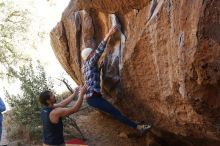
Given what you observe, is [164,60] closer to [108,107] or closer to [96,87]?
[96,87]

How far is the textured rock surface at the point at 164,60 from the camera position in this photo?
5457 millimetres

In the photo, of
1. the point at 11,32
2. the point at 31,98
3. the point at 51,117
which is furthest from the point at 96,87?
the point at 11,32

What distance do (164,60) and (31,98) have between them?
605 centimetres

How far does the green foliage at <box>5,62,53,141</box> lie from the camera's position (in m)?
11.8

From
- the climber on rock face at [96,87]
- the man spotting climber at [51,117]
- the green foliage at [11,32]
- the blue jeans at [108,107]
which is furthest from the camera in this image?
the green foliage at [11,32]

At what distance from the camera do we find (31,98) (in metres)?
11.8

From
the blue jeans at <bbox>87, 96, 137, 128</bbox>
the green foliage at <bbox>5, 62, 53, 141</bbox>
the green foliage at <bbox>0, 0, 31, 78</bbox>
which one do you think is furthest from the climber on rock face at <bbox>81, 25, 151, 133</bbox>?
the green foliage at <bbox>0, 0, 31, 78</bbox>

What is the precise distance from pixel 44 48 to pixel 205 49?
54.7ft

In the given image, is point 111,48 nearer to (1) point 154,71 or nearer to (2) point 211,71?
(1) point 154,71

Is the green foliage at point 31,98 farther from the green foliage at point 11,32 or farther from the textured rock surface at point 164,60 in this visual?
the green foliage at point 11,32

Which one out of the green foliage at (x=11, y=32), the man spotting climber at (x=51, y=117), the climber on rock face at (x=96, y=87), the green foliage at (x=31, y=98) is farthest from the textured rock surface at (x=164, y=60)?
the green foliage at (x=11, y=32)

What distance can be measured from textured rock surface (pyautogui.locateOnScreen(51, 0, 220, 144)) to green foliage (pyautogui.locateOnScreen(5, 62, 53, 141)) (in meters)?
2.38

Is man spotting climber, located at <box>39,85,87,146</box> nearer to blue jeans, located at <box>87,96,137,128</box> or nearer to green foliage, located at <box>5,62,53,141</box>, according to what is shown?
blue jeans, located at <box>87,96,137,128</box>

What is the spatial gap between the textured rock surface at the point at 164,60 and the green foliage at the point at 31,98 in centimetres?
238
